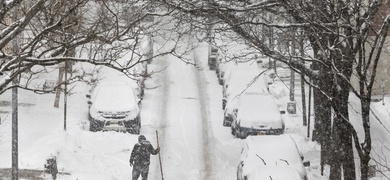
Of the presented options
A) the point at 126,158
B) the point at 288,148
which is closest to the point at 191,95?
the point at 126,158

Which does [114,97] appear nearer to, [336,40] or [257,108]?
[257,108]

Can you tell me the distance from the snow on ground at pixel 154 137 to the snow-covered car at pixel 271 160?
2.29 m

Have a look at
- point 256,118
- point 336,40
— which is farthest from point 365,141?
point 256,118

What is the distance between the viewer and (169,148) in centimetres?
2216

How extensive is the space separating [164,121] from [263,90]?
148 inches

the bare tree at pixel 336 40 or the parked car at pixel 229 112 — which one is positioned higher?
the bare tree at pixel 336 40

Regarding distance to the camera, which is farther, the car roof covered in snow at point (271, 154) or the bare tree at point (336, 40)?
the car roof covered in snow at point (271, 154)

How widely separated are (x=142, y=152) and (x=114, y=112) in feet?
18.1

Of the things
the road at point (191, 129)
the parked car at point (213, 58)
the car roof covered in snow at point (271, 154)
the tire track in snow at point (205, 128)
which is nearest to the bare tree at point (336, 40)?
the car roof covered in snow at point (271, 154)

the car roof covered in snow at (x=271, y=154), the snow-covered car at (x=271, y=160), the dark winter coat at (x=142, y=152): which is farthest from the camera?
the dark winter coat at (x=142, y=152)

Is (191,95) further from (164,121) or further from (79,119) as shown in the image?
(79,119)

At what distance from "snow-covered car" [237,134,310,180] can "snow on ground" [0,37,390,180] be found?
229cm

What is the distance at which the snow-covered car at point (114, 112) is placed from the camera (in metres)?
23.0

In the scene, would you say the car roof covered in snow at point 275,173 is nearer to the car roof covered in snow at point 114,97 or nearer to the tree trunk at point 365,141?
the tree trunk at point 365,141
